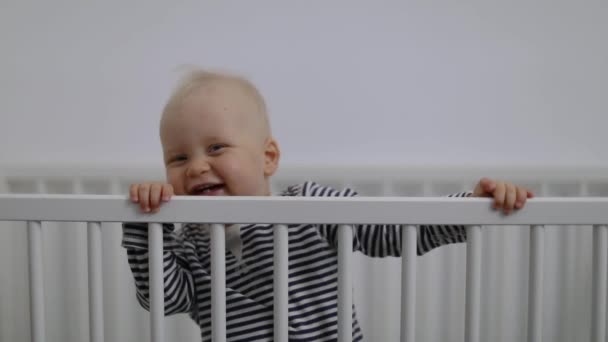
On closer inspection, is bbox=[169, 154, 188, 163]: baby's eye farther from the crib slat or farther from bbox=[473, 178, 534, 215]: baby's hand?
bbox=[473, 178, 534, 215]: baby's hand

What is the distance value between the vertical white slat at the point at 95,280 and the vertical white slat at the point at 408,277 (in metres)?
0.26

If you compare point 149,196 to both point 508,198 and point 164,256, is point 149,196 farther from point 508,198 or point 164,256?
point 508,198

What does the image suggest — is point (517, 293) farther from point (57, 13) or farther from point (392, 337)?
point (57, 13)

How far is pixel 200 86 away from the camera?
0.71 metres

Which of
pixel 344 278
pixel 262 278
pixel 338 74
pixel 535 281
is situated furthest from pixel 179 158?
pixel 338 74

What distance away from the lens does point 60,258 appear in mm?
1046

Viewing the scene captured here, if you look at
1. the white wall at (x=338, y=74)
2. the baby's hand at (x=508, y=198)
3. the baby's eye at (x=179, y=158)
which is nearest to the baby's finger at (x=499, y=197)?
the baby's hand at (x=508, y=198)

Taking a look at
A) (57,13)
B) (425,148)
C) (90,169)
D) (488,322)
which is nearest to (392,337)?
(488,322)

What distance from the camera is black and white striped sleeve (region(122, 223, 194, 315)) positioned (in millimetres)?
609

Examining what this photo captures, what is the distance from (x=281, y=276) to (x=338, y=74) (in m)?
0.66

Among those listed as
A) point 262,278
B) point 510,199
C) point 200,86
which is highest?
point 200,86

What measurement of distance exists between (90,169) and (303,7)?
469mm

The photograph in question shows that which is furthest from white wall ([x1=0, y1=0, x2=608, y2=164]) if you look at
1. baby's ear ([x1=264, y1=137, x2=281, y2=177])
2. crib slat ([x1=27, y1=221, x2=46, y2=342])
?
crib slat ([x1=27, y1=221, x2=46, y2=342])

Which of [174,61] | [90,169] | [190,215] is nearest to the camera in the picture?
[190,215]
